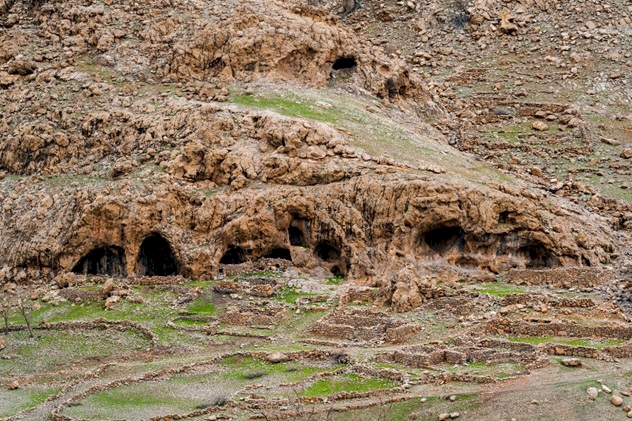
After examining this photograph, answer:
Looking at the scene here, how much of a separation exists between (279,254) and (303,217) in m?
2.78

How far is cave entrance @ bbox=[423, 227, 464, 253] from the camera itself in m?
60.5

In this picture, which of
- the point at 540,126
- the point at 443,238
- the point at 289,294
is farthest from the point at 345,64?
the point at 289,294

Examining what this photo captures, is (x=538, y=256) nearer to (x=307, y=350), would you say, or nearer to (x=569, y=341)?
(x=569, y=341)

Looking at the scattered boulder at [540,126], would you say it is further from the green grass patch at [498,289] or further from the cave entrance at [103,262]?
the cave entrance at [103,262]

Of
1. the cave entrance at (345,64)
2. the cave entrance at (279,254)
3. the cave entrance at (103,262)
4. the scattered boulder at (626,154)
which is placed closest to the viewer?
the cave entrance at (279,254)

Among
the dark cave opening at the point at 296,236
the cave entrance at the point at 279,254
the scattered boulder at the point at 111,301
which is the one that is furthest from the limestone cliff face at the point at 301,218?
the scattered boulder at the point at 111,301

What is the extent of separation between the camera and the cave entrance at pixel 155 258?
206 feet

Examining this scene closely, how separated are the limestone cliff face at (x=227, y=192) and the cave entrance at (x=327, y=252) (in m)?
0.08

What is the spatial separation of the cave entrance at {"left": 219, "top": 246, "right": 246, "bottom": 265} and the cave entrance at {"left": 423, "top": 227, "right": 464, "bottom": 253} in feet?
34.7

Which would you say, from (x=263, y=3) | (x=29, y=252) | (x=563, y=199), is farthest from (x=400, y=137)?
(x=29, y=252)

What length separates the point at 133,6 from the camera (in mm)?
78812

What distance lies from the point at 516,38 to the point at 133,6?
34185 mm

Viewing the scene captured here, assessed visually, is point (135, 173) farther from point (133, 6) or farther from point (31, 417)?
point (31, 417)

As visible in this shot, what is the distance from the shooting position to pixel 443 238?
2421 inches
